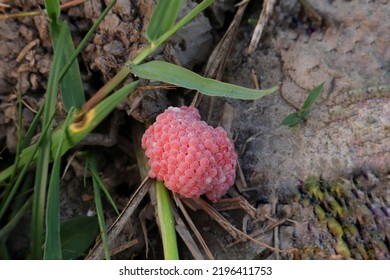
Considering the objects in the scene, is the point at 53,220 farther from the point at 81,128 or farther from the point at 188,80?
the point at 188,80

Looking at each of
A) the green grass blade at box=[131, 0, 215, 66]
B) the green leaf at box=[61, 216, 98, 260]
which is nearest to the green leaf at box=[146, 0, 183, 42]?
the green grass blade at box=[131, 0, 215, 66]

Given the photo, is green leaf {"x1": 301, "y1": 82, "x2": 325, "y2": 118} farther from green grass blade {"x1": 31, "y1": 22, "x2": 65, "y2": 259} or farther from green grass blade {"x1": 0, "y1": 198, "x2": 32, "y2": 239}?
green grass blade {"x1": 0, "y1": 198, "x2": 32, "y2": 239}

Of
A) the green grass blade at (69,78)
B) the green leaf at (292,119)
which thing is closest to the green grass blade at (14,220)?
the green grass blade at (69,78)

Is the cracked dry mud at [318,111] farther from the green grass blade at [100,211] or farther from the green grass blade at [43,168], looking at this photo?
the green grass blade at [43,168]

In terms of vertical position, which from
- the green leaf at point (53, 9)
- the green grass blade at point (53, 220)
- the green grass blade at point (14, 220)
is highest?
the green leaf at point (53, 9)

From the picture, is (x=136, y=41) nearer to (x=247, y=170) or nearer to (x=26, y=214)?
(x=247, y=170)

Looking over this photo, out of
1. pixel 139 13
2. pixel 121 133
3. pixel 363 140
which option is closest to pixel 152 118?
pixel 121 133

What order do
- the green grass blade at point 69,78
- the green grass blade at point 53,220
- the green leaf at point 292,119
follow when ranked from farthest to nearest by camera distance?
the green leaf at point 292,119
the green grass blade at point 69,78
the green grass blade at point 53,220
